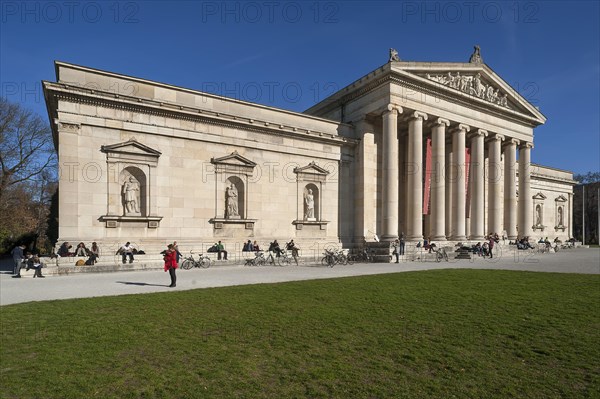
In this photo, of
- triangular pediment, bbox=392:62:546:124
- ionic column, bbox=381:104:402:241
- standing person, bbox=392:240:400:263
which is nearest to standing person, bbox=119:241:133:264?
standing person, bbox=392:240:400:263

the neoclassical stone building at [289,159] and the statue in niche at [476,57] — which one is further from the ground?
the statue in niche at [476,57]

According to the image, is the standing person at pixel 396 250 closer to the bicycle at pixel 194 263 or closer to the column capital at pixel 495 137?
the bicycle at pixel 194 263

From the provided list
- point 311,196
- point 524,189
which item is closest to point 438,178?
point 311,196

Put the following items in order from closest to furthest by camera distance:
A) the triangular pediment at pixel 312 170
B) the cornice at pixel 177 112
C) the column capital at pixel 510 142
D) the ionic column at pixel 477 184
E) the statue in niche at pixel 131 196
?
the cornice at pixel 177 112 → the statue in niche at pixel 131 196 → the triangular pediment at pixel 312 170 → the ionic column at pixel 477 184 → the column capital at pixel 510 142

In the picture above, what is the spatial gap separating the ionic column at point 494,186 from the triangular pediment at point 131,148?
30.8 m

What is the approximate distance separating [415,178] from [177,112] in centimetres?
1871

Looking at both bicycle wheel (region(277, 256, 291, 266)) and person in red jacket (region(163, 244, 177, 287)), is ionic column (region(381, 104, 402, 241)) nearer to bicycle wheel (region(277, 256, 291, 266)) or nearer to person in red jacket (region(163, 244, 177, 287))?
bicycle wheel (region(277, 256, 291, 266))

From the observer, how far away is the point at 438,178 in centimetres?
3222

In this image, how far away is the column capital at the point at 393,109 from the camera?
1166 inches

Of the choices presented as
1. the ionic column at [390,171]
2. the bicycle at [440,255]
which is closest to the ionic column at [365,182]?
the ionic column at [390,171]

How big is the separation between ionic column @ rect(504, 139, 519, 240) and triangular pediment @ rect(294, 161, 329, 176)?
822 inches

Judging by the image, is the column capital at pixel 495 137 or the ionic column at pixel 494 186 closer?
the ionic column at pixel 494 186

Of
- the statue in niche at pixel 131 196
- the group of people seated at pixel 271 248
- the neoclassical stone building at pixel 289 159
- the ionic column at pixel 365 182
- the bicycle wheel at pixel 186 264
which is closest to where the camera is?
the bicycle wheel at pixel 186 264

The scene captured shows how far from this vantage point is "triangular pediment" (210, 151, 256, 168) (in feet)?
86.0
